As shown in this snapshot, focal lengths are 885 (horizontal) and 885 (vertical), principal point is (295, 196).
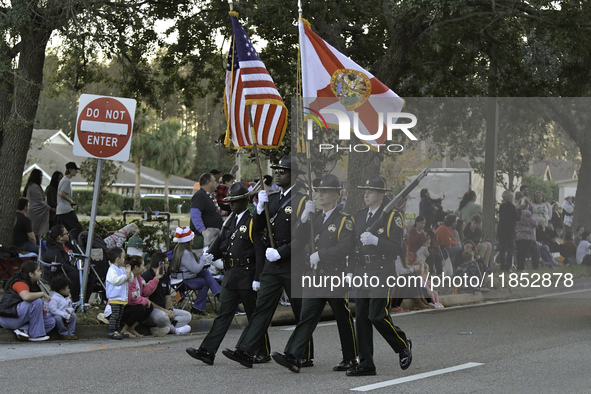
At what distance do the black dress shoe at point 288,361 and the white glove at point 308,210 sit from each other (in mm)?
1325

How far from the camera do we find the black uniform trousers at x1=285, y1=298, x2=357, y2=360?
8.37 meters

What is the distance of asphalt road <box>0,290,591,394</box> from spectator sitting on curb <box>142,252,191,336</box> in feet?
1.08

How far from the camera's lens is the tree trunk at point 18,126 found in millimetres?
14617

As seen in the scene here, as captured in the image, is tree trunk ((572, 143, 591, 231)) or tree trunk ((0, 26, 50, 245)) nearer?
tree trunk ((0, 26, 50, 245))

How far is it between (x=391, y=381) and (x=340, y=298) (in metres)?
1.00

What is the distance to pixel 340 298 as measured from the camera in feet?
28.1

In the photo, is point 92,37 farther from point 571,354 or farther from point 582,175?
point 582,175

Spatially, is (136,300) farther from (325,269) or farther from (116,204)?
(116,204)

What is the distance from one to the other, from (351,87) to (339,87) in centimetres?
16

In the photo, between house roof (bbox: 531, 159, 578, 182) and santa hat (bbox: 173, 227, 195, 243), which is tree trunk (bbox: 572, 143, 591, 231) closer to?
house roof (bbox: 531, 159, 578, 182)

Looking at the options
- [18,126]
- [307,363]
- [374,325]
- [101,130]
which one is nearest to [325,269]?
[374,325]

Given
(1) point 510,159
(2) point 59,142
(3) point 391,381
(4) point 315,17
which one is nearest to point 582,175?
(1) point 510,159

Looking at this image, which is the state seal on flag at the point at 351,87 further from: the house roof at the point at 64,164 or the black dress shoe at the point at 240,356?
the house roof at the point at 64,164

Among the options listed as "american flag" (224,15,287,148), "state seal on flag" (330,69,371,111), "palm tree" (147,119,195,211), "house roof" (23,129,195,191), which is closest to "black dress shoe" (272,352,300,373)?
"american flag" (224,15,287,148)
